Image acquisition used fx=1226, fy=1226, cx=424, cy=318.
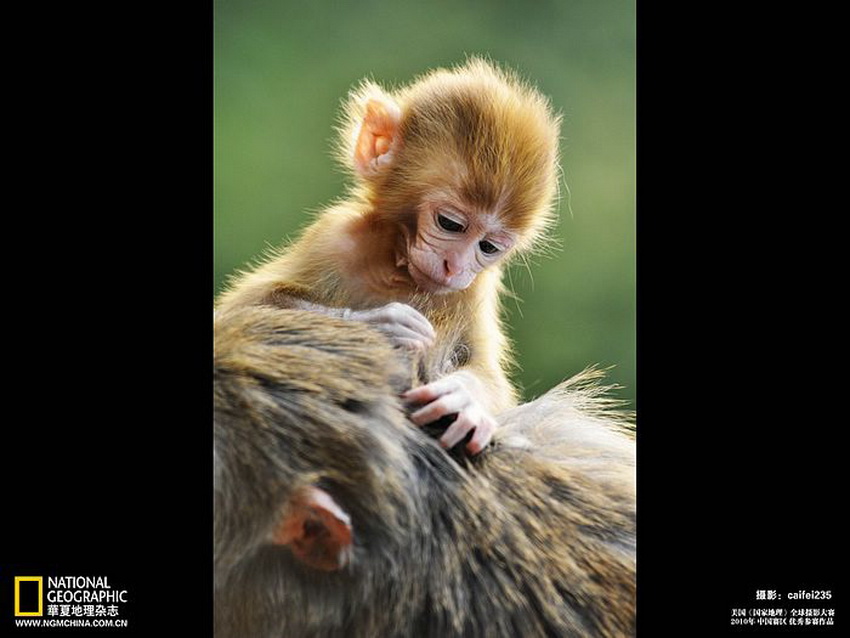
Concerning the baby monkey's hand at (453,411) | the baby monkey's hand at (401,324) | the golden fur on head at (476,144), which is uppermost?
the golden fur on head at (476,144)

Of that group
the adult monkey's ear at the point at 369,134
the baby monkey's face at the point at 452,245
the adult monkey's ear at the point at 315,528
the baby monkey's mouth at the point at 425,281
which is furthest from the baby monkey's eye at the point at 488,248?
the adult monkey's ear at the point at 315,528

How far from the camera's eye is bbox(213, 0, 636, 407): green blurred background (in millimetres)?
2117

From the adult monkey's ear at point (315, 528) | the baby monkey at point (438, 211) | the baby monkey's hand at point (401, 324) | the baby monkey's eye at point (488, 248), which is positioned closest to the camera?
the adult monkey's ear at point (315, 528)

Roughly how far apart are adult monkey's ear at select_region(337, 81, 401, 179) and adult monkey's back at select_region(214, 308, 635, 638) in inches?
20.7

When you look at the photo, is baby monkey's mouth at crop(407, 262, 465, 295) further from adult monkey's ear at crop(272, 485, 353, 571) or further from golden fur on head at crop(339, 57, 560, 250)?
adult monkey's ear at crop(272, 485, 353, 571)

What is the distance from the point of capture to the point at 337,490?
1.90m

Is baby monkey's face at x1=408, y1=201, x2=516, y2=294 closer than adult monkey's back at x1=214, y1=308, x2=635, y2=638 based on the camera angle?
No

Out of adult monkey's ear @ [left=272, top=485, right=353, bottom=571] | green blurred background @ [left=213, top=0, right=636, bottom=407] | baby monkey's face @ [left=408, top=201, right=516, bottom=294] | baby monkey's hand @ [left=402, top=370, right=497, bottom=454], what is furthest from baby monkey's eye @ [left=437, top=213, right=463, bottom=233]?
adult monkey's ear @ [left=272, top=485, right=353, bottom=571]

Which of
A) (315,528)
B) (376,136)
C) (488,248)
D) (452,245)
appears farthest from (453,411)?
(376,136)

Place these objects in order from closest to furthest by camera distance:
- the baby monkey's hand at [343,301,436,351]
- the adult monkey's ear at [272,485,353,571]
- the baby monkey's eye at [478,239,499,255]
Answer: the adult monkey's ear at [272,485,353,571], the baby monkey's hand at [343,301,436,351], the baby monkey's eye at [478,239,499,255]

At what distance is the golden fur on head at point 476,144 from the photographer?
2312 millimetres
